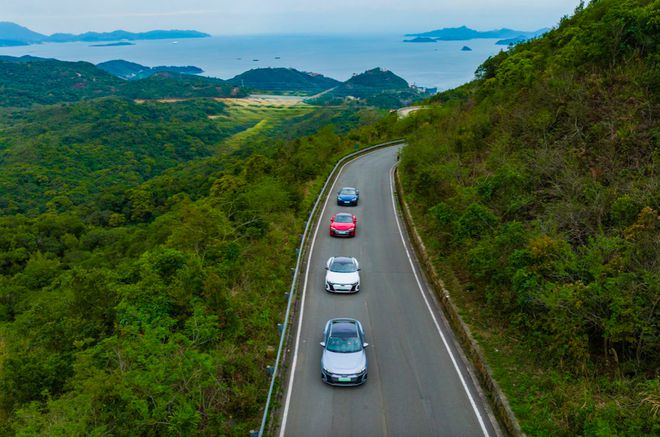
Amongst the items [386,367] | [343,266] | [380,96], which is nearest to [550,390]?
[386,367]

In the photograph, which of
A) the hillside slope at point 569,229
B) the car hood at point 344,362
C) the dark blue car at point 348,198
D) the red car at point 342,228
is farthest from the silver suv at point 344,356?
the dark blue car at point 348,198

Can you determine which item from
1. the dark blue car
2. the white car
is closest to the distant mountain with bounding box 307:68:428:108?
the dark blue car

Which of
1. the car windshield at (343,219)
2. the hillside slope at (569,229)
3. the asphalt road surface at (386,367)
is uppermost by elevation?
the hillside slope at (569,229)

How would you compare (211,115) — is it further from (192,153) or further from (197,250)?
(197,250)

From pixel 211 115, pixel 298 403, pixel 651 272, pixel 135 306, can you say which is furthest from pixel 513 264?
pixel 211 115

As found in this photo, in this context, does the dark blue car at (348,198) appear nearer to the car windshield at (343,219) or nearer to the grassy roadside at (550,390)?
the car windshield at (343,219)
